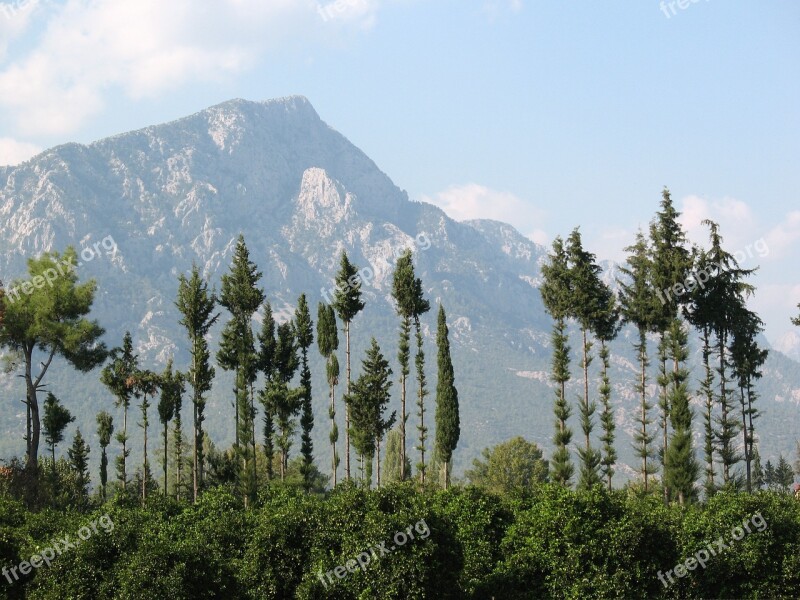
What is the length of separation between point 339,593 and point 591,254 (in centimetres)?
→ 4318

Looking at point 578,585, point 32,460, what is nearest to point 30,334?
point 32,460

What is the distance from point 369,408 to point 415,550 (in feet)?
142

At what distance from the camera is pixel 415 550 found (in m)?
28.6

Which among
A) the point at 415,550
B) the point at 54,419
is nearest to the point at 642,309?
the point at 415,550

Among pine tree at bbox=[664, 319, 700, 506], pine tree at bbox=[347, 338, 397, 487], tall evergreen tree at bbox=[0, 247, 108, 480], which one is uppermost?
tall evergreen tree at bbox=[0, 247, 108, 480]

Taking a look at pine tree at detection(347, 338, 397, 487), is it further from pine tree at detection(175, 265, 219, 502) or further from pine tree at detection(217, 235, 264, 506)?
pine tree at detection(175, 265, 219, 502)

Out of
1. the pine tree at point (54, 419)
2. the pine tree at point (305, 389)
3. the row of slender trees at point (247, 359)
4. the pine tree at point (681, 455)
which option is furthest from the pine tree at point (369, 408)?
the pine tree at point (681, 455)

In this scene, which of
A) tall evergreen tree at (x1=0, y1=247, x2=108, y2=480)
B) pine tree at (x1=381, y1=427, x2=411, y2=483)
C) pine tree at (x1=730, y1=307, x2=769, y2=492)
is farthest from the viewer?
pine tree at (x1=381, y1=427, x2=411, y2=483)

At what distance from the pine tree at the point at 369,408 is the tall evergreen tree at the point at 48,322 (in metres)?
21.6

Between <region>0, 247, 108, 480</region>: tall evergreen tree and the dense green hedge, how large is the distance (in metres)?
19.5

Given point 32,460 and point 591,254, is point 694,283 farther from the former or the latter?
point 32,460

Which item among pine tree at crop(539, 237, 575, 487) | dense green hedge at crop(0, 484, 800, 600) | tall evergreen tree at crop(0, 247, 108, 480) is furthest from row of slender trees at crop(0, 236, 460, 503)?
dense green hedge at crop(0, 484, 800, 600)

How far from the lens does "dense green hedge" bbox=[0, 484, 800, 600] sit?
28.5m

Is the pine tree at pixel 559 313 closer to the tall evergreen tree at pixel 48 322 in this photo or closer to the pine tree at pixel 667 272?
the pine tree at pixel 667 272
